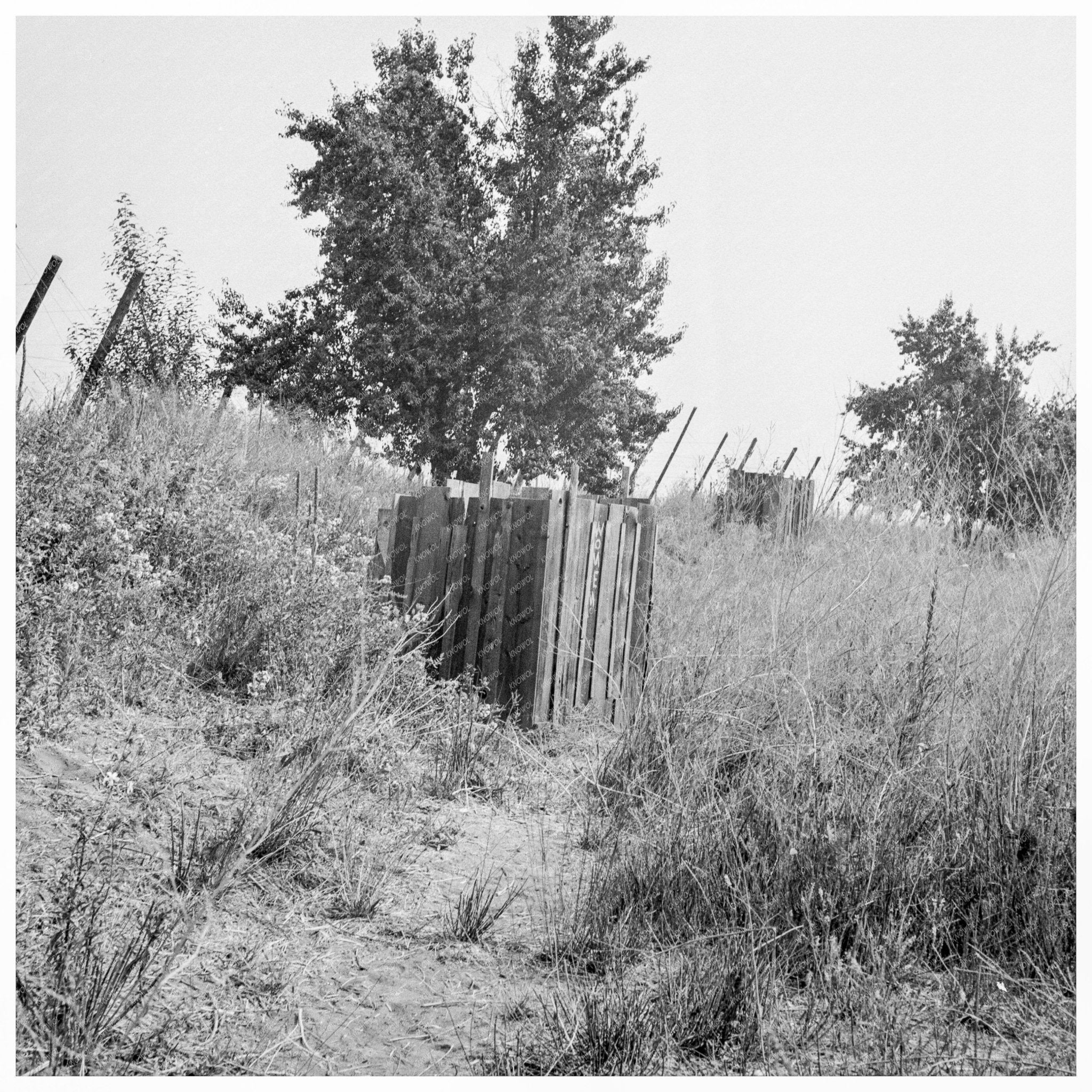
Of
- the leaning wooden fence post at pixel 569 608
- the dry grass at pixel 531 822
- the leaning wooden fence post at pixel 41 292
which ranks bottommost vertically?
the dry grass at pixel 531 822

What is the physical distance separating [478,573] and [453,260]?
14.5m

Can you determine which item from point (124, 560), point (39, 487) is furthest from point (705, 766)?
point (39, 487)

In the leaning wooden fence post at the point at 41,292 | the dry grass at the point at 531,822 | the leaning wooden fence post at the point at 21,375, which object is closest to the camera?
Answer: the dry grass at the point at 531,822

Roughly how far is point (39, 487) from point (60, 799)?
2510 millimetres

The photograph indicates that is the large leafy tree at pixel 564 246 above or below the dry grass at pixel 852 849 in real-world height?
above

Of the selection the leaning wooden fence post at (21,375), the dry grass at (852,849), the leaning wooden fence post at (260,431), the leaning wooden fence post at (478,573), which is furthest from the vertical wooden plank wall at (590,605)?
the leaning wooden fence post at (260,431)

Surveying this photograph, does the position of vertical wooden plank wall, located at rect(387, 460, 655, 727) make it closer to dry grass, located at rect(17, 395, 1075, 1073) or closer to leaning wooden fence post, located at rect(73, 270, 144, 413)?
dry grass, located at rect(17, 395, 1075, 1073)

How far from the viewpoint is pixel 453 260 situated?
18.5 meters

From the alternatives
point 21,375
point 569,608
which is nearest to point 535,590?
point 569,608

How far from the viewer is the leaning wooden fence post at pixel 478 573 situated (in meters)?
5.56

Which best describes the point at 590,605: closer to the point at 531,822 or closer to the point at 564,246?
the point at 531,822

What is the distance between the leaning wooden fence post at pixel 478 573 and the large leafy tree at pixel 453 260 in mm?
13352

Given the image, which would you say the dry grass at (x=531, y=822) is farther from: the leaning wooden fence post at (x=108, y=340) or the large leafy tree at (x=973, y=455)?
the leaning wooden fence post at (x=108, y=340)

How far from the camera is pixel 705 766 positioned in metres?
3.90
